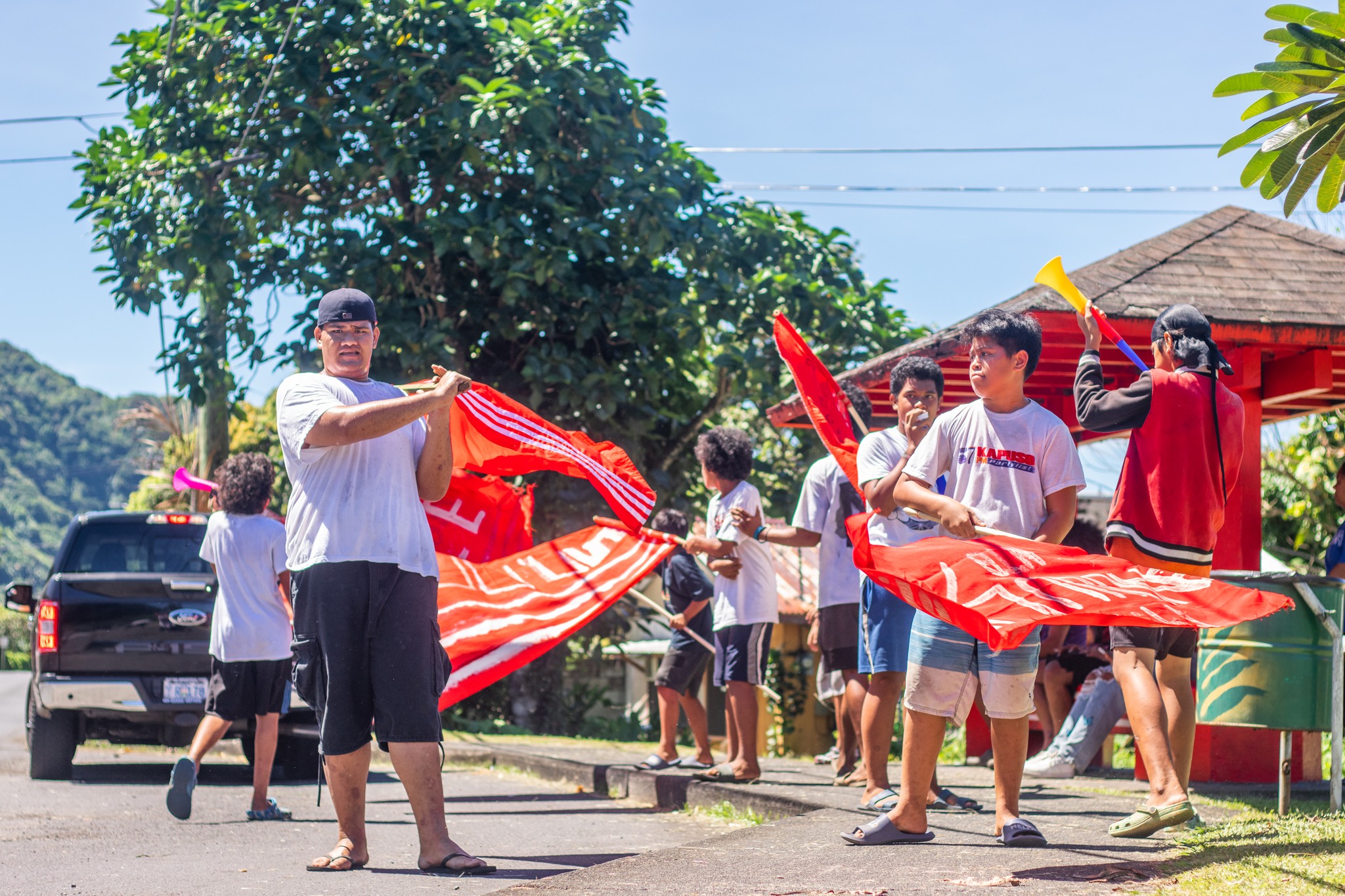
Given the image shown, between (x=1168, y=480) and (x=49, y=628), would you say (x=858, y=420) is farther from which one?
(x=49, y=628)

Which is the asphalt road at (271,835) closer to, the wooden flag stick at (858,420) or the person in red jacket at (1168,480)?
the wooden flag stick at (858,420)

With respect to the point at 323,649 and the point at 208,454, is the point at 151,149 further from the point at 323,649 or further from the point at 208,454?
the point at 323,649

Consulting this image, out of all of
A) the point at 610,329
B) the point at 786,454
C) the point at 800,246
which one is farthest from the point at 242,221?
the point at 786,454

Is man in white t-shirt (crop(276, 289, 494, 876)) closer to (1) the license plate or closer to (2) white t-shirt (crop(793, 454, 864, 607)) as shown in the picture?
(2) white t-shirt (crop(793, 454, 864, 607))

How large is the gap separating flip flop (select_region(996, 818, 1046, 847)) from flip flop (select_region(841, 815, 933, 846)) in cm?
27

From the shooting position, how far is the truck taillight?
29.3ft

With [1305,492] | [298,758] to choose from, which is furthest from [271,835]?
[1305,492]

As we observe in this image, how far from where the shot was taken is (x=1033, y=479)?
192 inches

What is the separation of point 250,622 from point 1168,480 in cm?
461

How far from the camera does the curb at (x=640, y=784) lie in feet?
22.6

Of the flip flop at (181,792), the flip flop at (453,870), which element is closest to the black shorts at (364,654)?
the flip flop at (453,870)

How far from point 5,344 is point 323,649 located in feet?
439

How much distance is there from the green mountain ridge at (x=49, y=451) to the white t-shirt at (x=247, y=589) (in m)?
A: 106

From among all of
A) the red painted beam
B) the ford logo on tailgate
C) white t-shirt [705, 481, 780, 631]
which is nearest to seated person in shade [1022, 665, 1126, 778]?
white t-shirt [705, 481, 780, 631]
